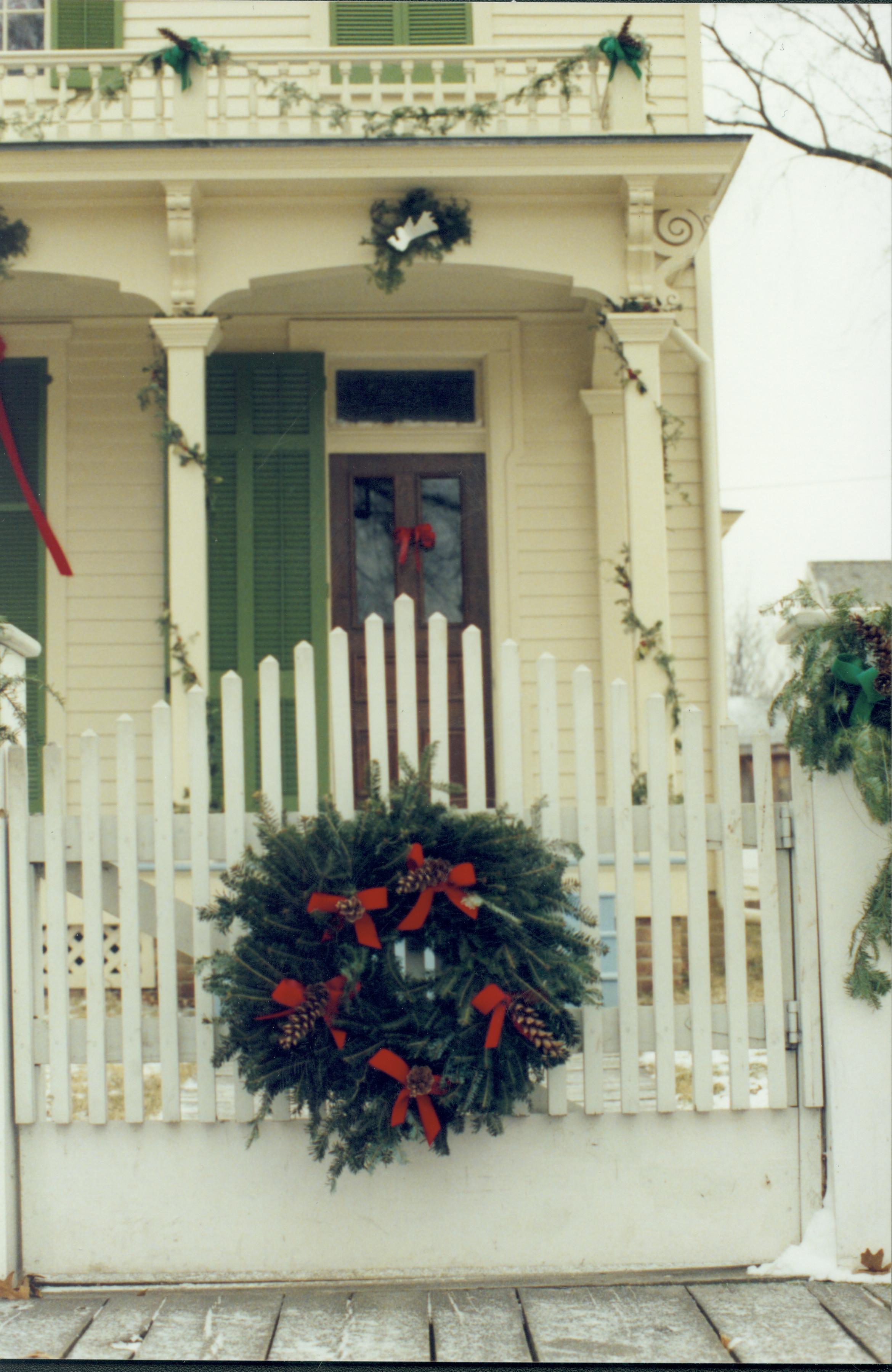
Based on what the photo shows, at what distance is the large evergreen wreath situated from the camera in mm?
2885

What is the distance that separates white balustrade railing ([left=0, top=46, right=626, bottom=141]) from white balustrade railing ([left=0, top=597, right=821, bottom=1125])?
3.76 m

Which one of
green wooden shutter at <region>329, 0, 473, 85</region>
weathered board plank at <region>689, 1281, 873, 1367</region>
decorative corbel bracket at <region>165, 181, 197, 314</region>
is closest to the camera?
weathered board plank at <region>689, 1281, 873, 1367</region>

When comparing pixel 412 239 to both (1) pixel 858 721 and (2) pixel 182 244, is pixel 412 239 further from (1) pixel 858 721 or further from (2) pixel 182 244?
(1) pixel 858 721

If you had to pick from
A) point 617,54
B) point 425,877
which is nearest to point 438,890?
point 425,877

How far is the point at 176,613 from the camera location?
228 inches

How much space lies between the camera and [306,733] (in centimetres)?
313

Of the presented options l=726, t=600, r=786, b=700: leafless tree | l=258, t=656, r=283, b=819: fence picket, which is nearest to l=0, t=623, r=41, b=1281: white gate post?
l=258, t=656, r=283, b=819: fence picket

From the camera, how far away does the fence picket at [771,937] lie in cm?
317

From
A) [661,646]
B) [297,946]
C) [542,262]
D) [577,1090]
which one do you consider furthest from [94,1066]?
[542,262]

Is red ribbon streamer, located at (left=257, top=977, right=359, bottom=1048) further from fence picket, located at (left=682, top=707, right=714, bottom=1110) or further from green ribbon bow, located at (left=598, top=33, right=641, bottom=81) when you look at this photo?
green ribbon bow, located at (left=598, top=33, right=641, bottom=81)

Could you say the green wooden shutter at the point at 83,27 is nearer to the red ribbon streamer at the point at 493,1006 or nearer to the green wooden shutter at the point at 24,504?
the green wooden shutter at the point at 24,504

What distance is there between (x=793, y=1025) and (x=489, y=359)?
5.04 m

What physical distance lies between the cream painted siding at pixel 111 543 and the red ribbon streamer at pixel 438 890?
4340 millimetres

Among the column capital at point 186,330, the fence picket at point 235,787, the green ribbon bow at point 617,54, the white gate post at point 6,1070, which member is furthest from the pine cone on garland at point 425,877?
Answer: the green ribbon bow at point 617,54
